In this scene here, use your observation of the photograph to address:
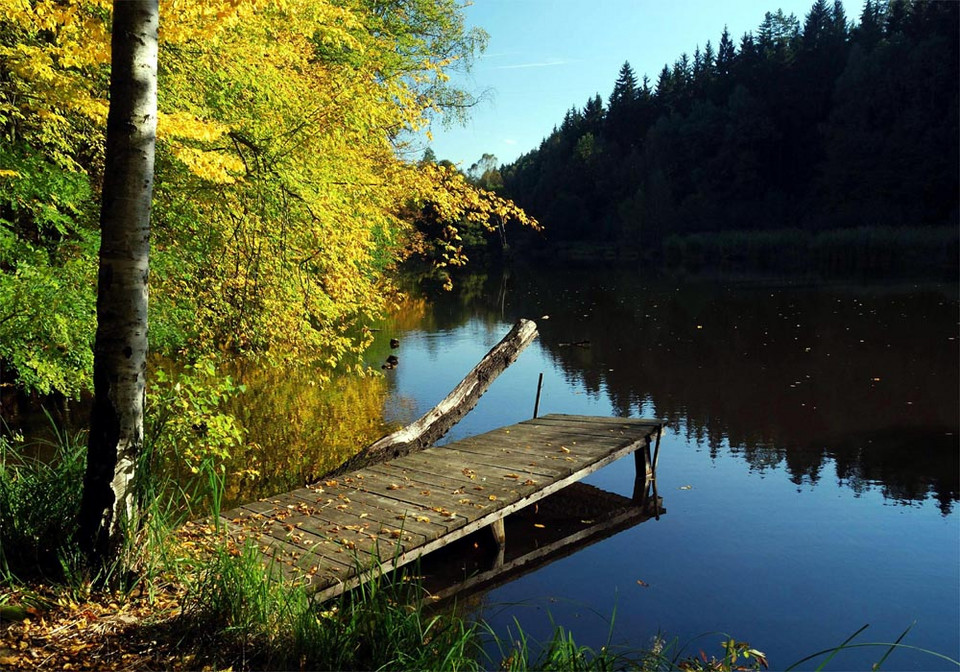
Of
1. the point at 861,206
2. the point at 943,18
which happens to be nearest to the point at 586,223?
the point at 861,206

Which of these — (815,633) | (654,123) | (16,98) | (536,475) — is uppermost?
(654,123)

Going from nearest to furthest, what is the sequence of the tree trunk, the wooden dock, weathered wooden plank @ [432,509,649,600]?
the tree trunk, the wooden dock, weathered wooden plank @ [432,509,649,600]

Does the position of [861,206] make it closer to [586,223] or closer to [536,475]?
[586,223]

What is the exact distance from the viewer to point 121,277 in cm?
A: 425

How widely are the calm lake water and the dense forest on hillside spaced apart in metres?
24.8

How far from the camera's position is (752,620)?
7125mm

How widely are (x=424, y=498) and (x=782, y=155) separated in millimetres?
76491

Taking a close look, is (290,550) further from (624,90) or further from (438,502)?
(624,90)

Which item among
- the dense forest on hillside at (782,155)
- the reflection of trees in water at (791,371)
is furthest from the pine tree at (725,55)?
the reflection of trees in water at (791,371)

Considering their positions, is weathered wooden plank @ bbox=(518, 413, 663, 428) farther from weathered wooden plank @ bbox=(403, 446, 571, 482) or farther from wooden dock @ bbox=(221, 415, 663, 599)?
weathered wooden plank @ bbox=(403, 446, 571, 482)

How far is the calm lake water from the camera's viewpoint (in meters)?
7.24

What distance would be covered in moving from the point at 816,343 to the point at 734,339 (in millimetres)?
2115

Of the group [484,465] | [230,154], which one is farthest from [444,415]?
[230,154]

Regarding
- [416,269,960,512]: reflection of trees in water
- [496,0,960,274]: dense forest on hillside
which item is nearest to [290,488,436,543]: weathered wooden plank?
[416,269,960,512]: reflection of trees in water
